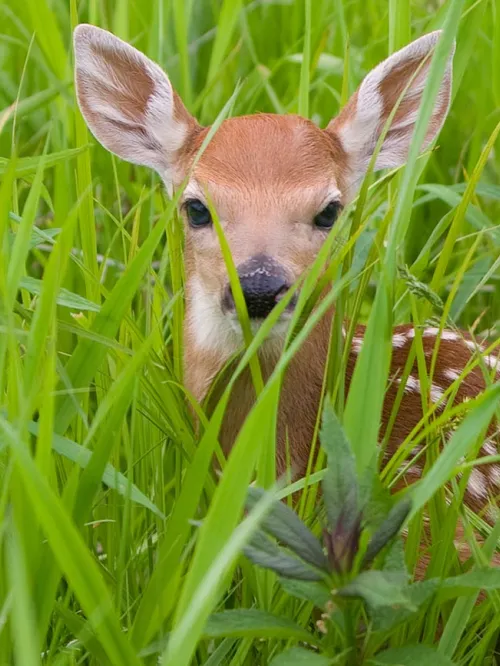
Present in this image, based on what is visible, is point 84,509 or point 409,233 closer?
point 84,509

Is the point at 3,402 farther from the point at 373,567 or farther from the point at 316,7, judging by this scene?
the point at 316,7

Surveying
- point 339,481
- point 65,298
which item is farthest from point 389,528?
point 65,298

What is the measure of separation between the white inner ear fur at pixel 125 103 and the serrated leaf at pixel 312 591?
1628mm

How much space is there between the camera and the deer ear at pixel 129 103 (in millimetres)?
3014

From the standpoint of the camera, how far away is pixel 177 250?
2.75 m

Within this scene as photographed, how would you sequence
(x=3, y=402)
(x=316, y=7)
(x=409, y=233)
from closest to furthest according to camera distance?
(x=3, y=402) → (x=409, y=233) → (x=316, y=7)

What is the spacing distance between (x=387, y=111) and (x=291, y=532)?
1.70 meters

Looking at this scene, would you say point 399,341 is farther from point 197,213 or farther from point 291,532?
point 291,532

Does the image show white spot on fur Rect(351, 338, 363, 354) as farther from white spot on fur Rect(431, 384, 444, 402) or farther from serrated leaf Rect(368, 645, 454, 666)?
serrated leaf Rect(368, 645, 454, 666)

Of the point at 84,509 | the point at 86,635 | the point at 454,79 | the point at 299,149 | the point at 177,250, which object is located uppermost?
the point at 454,79

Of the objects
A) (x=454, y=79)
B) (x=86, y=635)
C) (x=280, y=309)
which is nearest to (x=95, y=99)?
(x=454, y=79)

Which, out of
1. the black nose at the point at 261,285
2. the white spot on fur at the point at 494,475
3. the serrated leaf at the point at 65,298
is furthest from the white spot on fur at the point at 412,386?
the serrated leaf at the point at 65,298

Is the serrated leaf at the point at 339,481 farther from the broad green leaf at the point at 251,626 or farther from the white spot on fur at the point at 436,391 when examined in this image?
the white spot on fur at the point at 436,391

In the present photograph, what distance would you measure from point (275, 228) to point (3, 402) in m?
0.74
